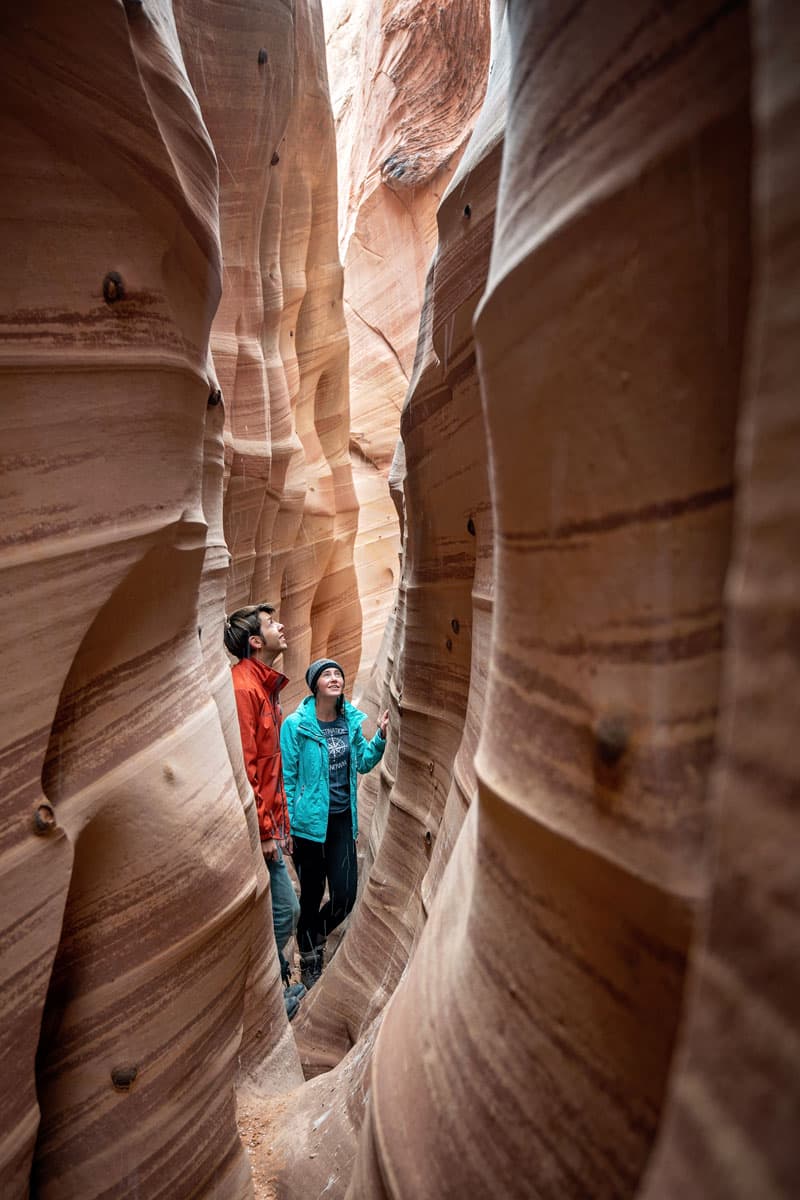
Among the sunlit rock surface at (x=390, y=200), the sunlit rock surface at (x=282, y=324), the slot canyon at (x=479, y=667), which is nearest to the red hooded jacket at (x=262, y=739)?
the slot canyon at (x=479, y=667)

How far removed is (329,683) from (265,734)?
32cm

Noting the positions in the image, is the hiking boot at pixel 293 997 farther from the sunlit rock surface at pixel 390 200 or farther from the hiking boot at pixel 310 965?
the sunlit rock surface at pixel 390 200

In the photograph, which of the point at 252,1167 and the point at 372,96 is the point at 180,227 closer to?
the point at 252,1167

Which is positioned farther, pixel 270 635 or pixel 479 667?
pixel 270 635

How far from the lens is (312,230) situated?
19.0 feet

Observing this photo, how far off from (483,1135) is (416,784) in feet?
5.70

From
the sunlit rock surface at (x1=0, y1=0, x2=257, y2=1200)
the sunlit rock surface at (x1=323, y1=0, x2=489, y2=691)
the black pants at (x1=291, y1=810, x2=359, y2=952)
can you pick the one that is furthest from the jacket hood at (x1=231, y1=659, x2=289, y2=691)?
the sunlit rock surface at (x1=323, y1=0, x2=489, y2=691)

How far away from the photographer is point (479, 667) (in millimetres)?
1792

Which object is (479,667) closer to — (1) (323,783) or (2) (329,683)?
(2) (329,683)

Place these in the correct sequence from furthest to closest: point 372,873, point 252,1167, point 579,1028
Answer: point 372,873
point 252,1167
point 579,1028

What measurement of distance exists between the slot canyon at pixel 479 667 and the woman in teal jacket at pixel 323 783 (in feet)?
0.62

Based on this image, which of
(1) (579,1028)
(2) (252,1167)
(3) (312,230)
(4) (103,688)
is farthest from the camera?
(3) (312,230)

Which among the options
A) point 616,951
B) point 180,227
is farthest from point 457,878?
point 180,227

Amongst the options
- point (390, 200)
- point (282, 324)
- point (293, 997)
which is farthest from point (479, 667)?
point (390, 200)
